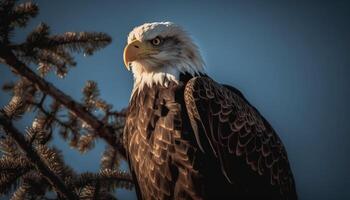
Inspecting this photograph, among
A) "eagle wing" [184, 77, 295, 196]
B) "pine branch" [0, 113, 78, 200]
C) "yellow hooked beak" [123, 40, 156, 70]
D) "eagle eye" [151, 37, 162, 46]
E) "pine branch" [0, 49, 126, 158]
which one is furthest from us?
"eagle eye" [151, 37, 162, 46]

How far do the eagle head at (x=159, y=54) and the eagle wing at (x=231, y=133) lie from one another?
370 millimetres

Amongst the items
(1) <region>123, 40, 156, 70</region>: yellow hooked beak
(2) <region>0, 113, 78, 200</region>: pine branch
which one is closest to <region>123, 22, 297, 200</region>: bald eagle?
(1) <region>123, 40, 156, 70</region>: yellow hooked beak

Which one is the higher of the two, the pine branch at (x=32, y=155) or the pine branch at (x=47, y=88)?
the pine branch at (x=47, y=88)

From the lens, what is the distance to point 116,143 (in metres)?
3.49

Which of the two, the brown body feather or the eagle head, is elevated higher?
the eagle head

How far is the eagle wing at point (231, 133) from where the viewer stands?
10.2 ft

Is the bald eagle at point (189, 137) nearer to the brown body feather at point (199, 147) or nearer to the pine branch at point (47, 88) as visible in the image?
the brown body feather at point (199, 147)

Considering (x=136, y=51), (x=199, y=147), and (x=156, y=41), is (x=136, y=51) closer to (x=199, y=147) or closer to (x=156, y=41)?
(x=156, y=41)

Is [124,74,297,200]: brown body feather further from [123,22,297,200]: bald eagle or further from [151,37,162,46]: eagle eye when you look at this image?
[151,37,162,46]: eagle eye

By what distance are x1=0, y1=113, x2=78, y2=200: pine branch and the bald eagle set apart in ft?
2.66

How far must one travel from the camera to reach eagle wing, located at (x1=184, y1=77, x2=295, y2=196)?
3.10m

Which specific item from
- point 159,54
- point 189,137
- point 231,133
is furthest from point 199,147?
point 159,54

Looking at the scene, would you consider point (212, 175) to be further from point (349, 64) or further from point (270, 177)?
point (349, 64)

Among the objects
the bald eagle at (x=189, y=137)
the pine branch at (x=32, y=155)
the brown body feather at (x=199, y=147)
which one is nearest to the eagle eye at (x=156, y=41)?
the bald eagle at (x=189, y=137)
